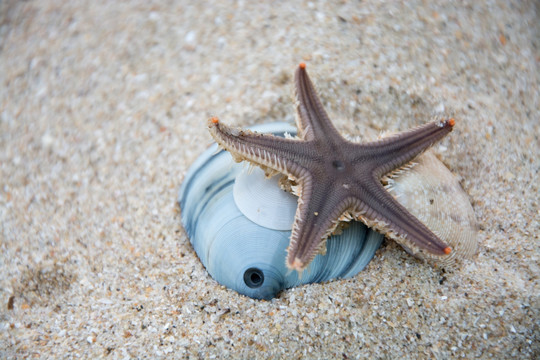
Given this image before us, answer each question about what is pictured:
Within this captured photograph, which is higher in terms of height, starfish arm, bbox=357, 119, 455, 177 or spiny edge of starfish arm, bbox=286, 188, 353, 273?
starfish arm, bbox=357, 119, 455, 177

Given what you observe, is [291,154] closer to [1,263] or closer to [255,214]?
[255,214]

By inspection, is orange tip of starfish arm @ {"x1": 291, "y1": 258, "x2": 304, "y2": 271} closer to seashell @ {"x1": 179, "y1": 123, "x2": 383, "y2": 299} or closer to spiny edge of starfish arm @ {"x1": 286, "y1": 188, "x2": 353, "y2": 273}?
spiny edge of starfish arm @ {"x1": 286, "y1": 188, "x2": 353, "y2": 273}

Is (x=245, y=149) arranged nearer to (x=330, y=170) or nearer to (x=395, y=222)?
(x=330, y=170)

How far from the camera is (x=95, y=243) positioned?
3.09 m

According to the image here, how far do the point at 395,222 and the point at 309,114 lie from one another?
2.87ft

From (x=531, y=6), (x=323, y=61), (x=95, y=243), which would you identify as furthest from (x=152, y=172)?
Answer: (x=531, y=6)

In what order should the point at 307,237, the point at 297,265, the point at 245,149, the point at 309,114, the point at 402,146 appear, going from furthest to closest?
the point at 309,114 < the point at 402,146 < the point at 245,149 < the point at 307,237 < the point at 297,265

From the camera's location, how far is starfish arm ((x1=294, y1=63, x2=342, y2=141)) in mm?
2637

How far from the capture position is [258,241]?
2.63 metres

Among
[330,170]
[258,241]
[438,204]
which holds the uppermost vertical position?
[330,170]

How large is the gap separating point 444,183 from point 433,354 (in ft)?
3.55

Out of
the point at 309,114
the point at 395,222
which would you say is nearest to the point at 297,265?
the point at 395,222

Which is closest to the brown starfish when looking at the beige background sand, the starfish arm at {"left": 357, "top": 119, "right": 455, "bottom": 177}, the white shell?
the starfish arm at {"left": 357, "top": 119, "right": 455, "bottom": 177}

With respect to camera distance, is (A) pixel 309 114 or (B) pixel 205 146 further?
(B) pixel 205 146
